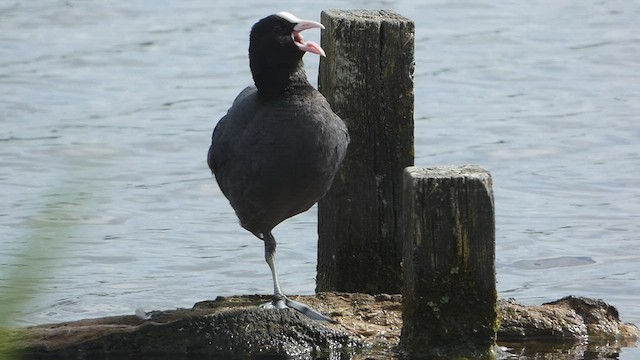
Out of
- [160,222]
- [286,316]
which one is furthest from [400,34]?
[160,222]

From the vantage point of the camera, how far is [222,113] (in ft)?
36.1

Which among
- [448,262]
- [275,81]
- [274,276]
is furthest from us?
[274,276]

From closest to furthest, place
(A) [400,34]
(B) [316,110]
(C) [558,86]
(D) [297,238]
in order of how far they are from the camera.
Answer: (B) [316,110] < (A) [400,34] < (D) [297,238] < (C) [558,86]

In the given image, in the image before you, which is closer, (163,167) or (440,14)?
(163,167)

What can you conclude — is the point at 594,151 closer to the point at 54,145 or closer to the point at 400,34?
the point at 54,145

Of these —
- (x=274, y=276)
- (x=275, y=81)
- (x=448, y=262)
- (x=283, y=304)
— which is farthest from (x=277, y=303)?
(x=275, y=81)

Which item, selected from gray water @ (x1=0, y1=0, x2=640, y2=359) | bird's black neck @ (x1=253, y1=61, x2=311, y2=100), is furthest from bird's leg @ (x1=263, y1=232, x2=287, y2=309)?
gray water @ (x1=0, y1=0, x2=640, y2=359)

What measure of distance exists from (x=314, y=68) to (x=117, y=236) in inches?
176

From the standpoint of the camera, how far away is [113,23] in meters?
14.0

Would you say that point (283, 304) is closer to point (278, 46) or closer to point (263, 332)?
point (263, 332)

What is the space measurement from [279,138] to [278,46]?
1.33ft

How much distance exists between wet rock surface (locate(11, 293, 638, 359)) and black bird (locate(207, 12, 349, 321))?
168 millimetres

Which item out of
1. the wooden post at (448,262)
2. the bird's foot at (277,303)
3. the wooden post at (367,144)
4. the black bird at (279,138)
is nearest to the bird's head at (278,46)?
the black bird at (279,138)

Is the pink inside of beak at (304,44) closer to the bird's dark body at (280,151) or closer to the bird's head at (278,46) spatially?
the bird's head at (278,46)
